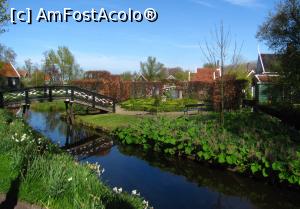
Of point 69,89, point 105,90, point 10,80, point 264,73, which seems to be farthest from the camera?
point 10,80

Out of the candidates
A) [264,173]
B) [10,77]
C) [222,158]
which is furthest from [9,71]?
[264,173]

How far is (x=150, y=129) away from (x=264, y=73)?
→ 95.8 ft

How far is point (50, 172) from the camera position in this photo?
21.5 feet

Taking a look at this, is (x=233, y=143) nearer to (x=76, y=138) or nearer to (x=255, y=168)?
(x=255, y=168)

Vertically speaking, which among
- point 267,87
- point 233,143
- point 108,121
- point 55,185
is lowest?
point 108,121

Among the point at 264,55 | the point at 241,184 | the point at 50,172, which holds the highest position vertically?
the point at 264,55

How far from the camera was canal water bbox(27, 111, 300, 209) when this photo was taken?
396 inches

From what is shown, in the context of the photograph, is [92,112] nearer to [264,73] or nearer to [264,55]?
[264,73]

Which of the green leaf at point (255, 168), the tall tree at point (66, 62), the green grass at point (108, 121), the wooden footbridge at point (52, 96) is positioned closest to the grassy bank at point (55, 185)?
the green leaf at point (255, 168)

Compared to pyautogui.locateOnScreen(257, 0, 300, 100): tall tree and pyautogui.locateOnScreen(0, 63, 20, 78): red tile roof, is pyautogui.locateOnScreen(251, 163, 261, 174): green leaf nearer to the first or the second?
pyautogui.locateOnScreen(257, 0, 300, 100): tall tree

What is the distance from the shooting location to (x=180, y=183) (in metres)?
12.0

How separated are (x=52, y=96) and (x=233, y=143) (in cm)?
1596

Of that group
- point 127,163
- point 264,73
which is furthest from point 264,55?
point 127,163

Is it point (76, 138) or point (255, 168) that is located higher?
point (255, 168)
